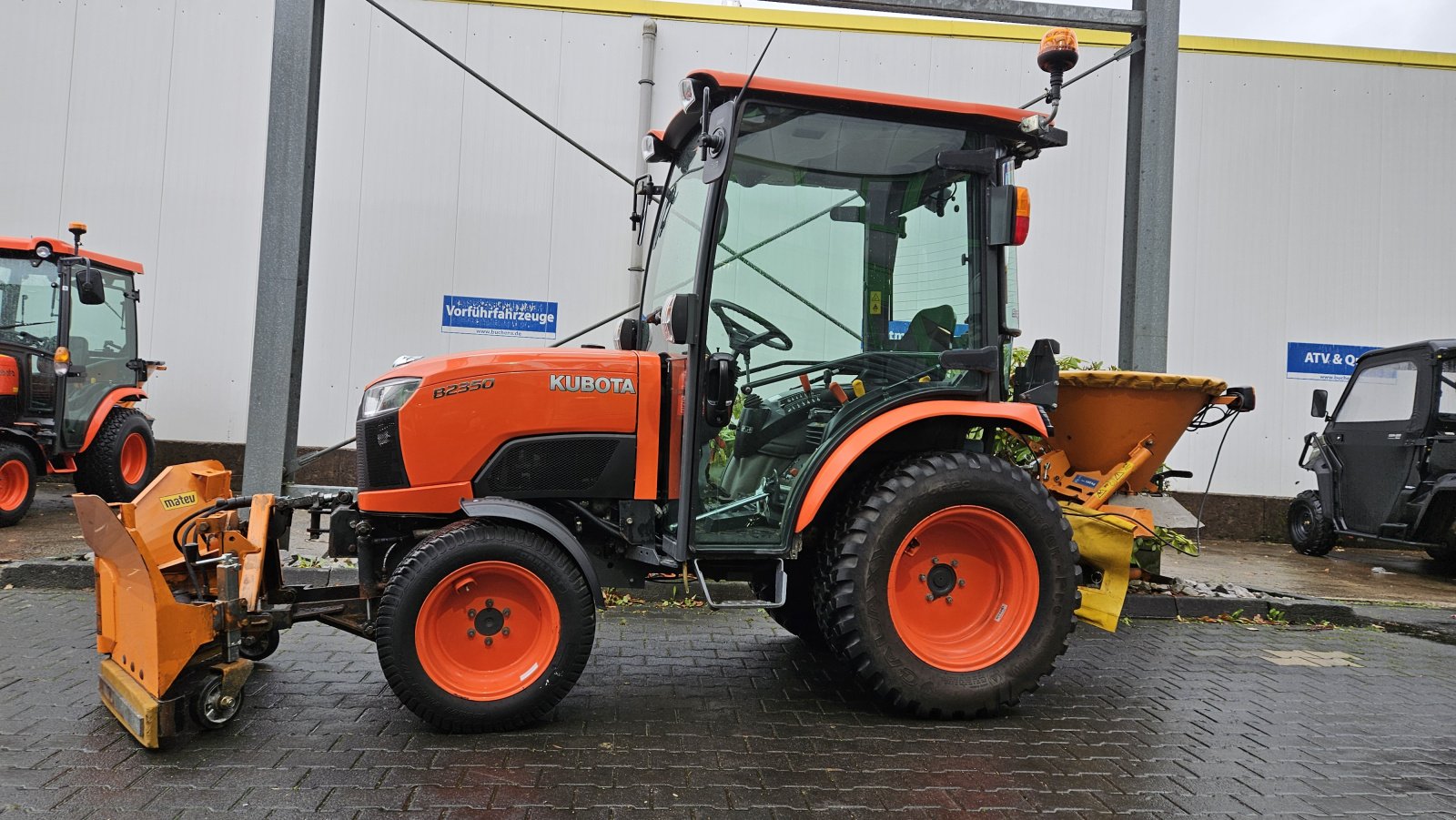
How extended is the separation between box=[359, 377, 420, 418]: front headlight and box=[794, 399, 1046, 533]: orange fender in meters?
1.63

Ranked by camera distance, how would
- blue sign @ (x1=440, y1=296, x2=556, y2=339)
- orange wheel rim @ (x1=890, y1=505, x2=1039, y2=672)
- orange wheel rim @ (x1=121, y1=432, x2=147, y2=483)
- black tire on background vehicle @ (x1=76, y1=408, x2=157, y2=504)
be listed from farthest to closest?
1. blue sign @ (x1=440, y1=296, x2=556, y2=339)
2. orange wheel rim @ (x1=121, y1=432, x2=147, y2=483)
3. black tire on background vehicle @ (x1=76, y1=408, x2=157, y2=504)
4. orange wheel rim @ (x1=890, y1=505, x2=1039, y2=672)

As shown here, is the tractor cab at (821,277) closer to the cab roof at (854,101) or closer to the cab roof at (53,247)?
the cab roof at (854,101)

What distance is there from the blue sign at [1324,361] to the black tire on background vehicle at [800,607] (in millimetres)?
8169

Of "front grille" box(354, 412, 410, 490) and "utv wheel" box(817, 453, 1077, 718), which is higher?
"front grille" box(354, 412, 410, 490)

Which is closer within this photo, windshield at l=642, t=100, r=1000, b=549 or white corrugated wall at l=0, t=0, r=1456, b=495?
windshield at l=642, t=100, r=1000, b=549

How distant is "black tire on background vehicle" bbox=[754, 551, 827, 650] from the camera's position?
4418 mm

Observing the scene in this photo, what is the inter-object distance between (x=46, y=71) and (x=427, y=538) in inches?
371

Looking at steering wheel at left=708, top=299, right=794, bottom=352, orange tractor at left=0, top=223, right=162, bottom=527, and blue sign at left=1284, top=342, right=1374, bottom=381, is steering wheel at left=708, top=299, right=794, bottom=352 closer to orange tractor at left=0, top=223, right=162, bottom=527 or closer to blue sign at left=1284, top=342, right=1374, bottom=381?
orange tractor at left=0, top=223, right=162, bottom=527

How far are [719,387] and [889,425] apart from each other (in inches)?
28.8

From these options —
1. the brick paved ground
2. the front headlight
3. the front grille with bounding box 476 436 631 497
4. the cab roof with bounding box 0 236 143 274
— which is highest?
the cab roof with bounding box 0 236 143 274

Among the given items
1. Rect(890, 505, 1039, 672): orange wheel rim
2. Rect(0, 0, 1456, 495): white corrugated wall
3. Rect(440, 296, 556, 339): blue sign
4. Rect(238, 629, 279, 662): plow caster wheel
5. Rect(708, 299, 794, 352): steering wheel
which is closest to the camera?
Rect(708, 299, 794, 352): steering wheel

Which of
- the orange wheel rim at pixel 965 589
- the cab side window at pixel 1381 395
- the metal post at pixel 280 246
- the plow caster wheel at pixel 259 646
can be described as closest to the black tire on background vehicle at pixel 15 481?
the metal post at pixel 280 246

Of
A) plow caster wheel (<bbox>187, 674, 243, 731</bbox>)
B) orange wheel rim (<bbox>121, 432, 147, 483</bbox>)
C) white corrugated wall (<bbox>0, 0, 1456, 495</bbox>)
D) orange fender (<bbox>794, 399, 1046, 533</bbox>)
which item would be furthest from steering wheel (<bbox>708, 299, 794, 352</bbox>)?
orange wheel rim (<bbox>121, 432, 147, 483</bbox>)

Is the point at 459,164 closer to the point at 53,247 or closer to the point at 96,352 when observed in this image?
the point at 53,247
